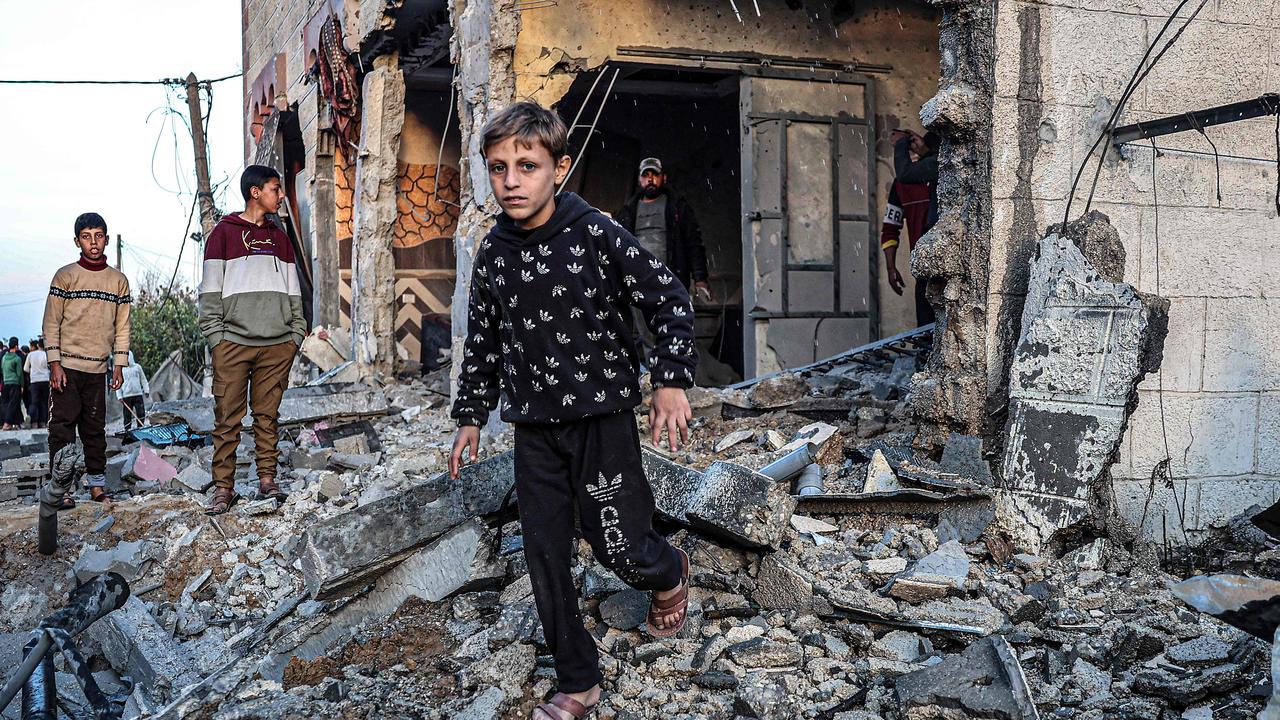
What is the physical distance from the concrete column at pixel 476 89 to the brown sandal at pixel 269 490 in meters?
2.09

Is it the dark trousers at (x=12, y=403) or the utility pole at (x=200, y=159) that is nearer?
the utility pole at (x=200, y=159)

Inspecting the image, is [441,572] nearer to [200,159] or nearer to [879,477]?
[879,477]

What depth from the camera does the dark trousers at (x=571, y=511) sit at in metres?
2.78

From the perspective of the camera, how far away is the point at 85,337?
610cm

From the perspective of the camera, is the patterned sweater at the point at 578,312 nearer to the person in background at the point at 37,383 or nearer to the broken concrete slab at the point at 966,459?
the broken concrete slab at the point at 966,459

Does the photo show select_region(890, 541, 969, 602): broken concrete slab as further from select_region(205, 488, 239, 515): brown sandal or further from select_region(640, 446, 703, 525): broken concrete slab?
select_region(205, 488, 239, 515): brown sandal

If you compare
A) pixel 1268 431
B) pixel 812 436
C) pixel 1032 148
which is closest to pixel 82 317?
pixel 812 436

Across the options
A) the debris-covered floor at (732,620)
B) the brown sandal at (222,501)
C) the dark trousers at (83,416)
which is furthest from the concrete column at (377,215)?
the debris-covered floor at (732,620)

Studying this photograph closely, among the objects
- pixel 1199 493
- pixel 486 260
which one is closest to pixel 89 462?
pixel 486 260

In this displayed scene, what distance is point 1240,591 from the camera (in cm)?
235

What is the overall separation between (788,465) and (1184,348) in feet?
5.89

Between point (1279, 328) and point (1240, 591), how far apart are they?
279cm

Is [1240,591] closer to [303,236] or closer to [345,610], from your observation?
[345,610]

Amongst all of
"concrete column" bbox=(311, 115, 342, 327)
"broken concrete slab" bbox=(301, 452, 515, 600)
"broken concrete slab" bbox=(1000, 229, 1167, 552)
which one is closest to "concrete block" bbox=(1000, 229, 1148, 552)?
"broken concrete slab" bbox=(1000, 229, 1167, 552)
